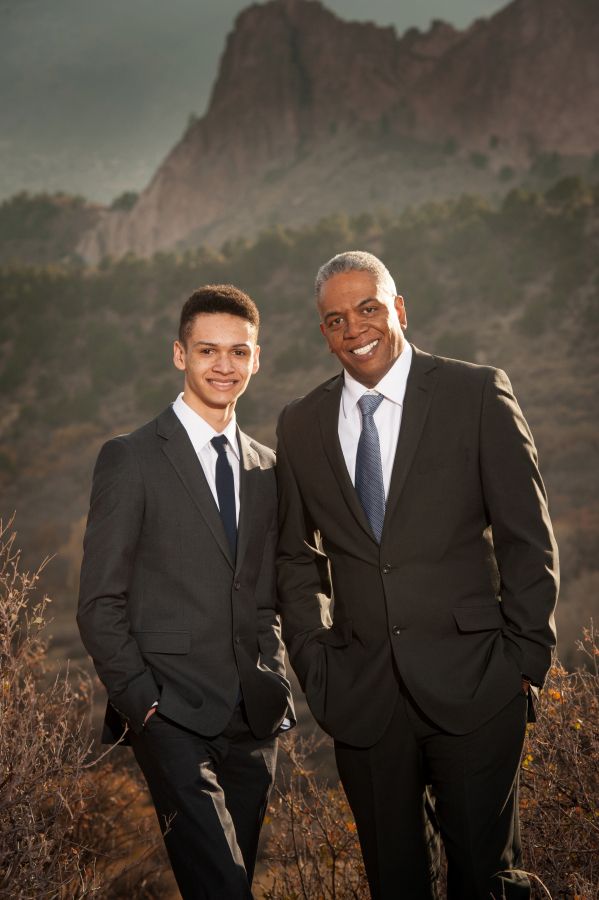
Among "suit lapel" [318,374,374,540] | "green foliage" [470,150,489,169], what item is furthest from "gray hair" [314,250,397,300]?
"green foliage" [470,150,489,169]

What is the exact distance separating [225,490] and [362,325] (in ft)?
2.47

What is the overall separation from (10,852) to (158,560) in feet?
3.22

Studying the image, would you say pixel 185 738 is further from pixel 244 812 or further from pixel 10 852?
pixel 10 852

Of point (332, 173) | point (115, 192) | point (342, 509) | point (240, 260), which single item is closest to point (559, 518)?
point (342, 509)

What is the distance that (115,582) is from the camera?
2928 millimetres

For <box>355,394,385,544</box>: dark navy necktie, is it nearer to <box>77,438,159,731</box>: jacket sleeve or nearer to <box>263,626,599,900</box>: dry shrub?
<box>77,438,159,731</box>: jacket sleeve

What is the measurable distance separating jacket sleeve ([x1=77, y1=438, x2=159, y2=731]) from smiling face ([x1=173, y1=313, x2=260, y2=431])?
13.1 inches

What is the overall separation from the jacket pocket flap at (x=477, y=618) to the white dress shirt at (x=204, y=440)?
0.85 meters

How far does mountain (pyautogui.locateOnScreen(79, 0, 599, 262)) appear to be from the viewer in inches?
2024

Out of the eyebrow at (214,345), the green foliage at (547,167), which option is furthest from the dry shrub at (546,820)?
the green foliage at (547,167)

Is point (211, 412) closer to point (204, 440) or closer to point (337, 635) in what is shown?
point (204, 440)

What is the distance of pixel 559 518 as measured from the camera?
59.0 feet

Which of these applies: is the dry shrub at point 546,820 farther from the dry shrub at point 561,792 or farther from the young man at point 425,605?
the young man at point 425,605

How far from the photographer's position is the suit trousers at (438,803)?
285 centimetres
